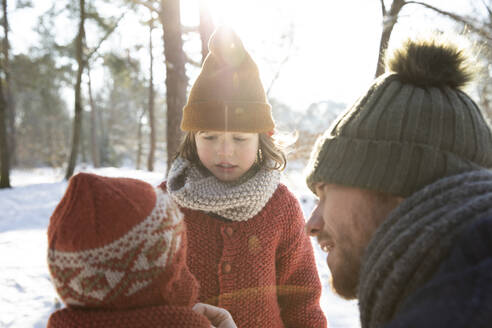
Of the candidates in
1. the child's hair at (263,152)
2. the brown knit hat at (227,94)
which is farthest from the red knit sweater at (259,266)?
the brown knit hat at (227,94)

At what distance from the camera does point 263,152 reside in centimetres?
202

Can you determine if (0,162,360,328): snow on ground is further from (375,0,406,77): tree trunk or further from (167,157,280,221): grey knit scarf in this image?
(375,0,406,77): tree trunk

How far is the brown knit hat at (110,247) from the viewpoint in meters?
0.89

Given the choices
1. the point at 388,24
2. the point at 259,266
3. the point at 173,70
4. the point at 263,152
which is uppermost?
the point at 388,24

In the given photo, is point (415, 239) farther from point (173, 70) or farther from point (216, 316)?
point (173, 70)

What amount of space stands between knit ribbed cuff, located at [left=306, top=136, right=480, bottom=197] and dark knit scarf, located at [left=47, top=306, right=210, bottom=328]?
2.06 ft

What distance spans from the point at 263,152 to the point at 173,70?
361 cm

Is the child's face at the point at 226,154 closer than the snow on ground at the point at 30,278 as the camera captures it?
Yes

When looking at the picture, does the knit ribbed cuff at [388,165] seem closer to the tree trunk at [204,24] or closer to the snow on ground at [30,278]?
the snow on ground at [30,278]

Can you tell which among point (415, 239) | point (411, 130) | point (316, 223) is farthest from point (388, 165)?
point (316, 223)

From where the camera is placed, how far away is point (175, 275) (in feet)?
3.20

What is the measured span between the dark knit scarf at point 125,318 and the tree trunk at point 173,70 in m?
4.25

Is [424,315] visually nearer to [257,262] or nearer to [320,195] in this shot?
[320,195]

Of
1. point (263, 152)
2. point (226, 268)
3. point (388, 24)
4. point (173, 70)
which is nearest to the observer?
point (226, 268)
